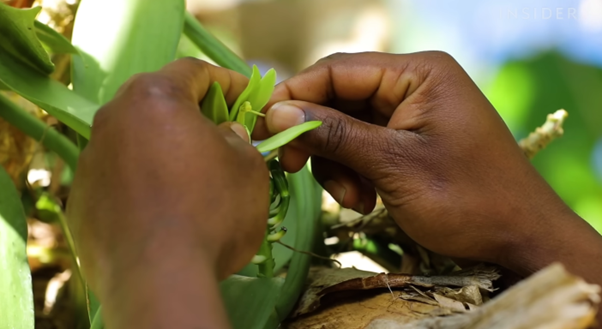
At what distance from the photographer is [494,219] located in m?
0.53

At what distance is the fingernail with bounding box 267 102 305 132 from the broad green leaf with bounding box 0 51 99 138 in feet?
0.62

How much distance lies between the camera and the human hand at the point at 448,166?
52 cm

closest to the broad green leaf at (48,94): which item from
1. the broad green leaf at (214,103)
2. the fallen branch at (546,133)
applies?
the broad green leaf at (214,103)

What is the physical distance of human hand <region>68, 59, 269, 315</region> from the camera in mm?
294

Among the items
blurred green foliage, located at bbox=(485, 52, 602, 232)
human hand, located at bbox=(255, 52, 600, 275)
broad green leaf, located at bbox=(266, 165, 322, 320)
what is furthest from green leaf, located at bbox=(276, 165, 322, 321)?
blurred green foliage, located at bbox=(485, 52, 602, 232)

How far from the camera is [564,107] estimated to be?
136cm

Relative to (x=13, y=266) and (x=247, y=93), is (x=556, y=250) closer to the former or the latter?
(x=247, y=93)

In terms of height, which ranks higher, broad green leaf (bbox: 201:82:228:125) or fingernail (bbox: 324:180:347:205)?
broad green leaf (bbox: 201:82:228:125)

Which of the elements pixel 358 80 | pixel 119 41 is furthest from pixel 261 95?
pixel 119 41

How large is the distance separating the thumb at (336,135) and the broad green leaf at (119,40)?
0.21 m

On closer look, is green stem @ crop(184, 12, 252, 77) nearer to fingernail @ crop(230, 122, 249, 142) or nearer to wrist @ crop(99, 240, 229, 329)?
fingernail @ crop(230, 122, 249, 142)

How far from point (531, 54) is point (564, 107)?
181 millimetres

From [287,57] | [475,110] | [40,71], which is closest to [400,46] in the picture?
[287,57]

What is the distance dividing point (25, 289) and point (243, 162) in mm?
333
